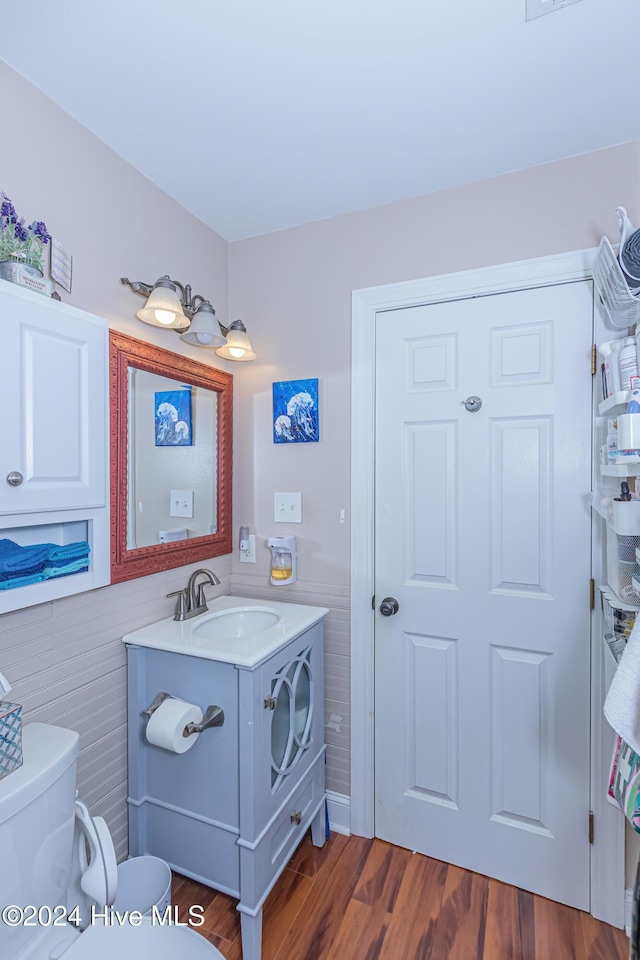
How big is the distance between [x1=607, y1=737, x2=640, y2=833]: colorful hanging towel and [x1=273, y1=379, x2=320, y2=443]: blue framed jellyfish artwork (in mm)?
1320

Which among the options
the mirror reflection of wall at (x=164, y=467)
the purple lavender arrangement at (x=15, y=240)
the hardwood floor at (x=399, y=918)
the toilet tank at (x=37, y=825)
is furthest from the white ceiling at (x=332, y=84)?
the hardwood floor at (x=399, y=918)

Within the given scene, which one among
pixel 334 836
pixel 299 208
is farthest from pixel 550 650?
pixel 299 208

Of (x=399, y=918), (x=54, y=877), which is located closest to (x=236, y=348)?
(x=54, y=877)

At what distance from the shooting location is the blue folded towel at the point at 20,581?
1.03m

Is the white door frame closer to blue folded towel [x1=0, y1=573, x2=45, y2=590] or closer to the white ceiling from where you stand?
the white ceiling

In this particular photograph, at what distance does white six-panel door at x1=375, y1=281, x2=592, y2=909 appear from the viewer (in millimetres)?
1434

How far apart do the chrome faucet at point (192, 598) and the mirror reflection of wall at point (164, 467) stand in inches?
7.3

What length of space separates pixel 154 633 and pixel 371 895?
3.68ft

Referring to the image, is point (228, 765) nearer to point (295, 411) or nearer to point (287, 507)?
point (287, 507)

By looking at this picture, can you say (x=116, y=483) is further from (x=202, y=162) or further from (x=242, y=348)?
(x=202, y=162)

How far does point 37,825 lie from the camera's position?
92 cm

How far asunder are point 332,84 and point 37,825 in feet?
6.28

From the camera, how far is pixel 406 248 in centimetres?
165

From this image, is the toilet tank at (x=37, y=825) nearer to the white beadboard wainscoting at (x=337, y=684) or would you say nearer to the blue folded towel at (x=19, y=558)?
the blue folded towel at (x=19, y=558)
